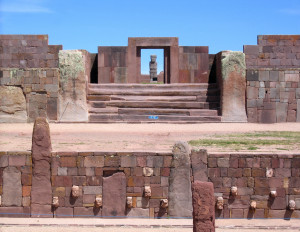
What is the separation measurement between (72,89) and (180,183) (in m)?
6.76

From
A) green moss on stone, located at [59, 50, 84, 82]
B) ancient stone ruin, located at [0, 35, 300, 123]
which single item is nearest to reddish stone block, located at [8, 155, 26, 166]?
ancient stone ruin, located at [0, 35, 300, 123]

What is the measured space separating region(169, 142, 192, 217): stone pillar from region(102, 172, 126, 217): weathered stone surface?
0.93 meters

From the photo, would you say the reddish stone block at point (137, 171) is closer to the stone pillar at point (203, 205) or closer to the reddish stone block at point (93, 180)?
the reddish stone block at point (93, 180)

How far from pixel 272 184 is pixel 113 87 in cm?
804

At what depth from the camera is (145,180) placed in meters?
9.30

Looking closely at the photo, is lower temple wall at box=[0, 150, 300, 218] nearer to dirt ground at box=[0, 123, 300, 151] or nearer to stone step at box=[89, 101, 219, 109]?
dirt ground at box=[0, 123, 300, 151]

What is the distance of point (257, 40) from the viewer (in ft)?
59.4

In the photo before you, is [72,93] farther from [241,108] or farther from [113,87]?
[241,108]

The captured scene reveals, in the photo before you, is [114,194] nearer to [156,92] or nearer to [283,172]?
[283,172]

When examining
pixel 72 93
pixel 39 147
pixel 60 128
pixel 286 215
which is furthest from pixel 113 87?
pixel 286 215

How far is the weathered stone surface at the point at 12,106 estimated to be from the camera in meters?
14.6

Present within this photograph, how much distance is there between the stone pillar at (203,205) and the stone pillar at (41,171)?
383cm

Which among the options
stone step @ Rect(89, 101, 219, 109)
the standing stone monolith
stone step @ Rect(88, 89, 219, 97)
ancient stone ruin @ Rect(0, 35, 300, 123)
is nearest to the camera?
ancient stone ruin @ Rect(0, 35, 300, 123)

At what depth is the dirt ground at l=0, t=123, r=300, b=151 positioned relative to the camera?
1048cm
